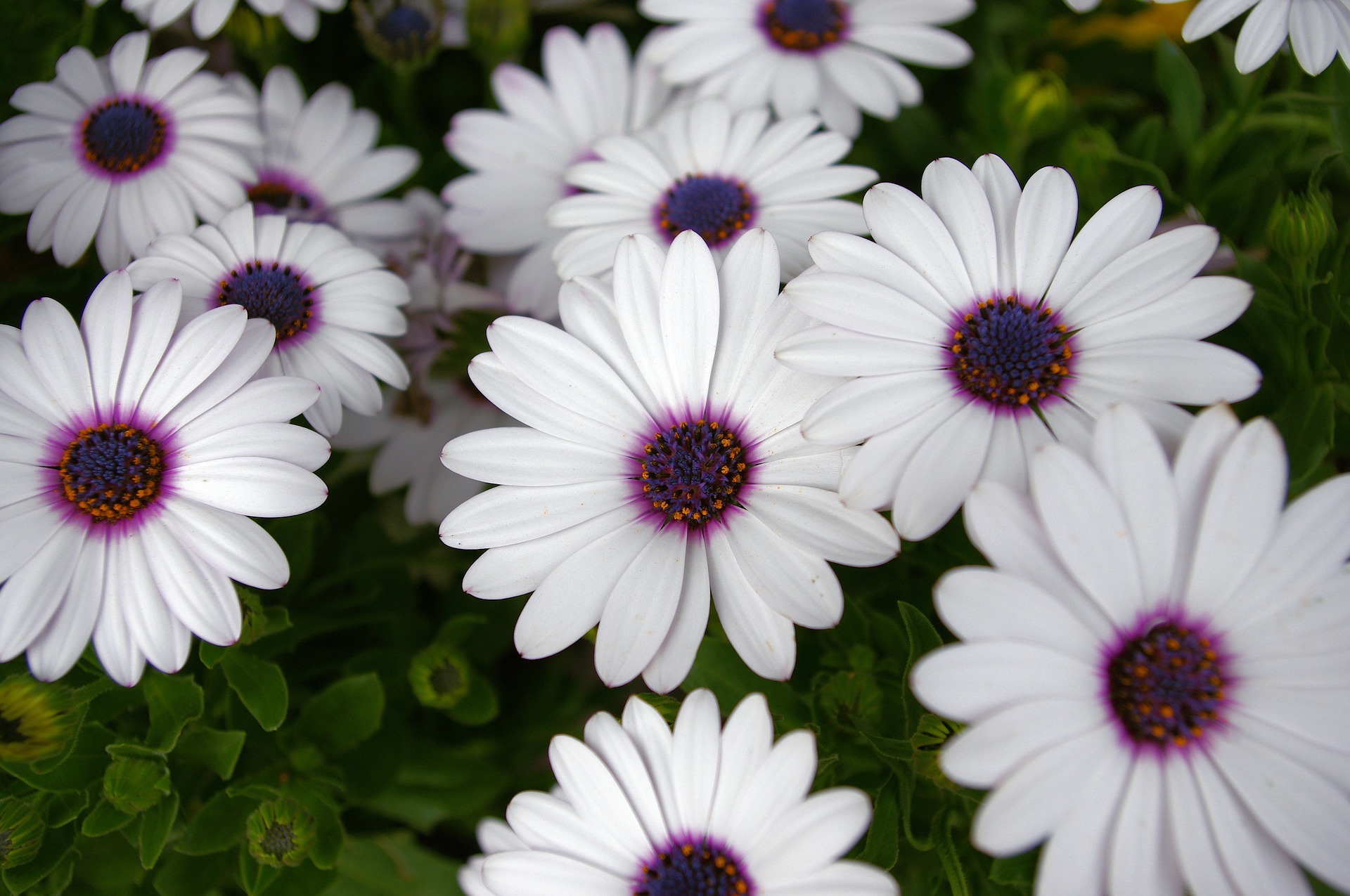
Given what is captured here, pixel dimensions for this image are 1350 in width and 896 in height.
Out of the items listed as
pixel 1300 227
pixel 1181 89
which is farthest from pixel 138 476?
pixel 1181 89

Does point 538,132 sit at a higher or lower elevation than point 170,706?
higher

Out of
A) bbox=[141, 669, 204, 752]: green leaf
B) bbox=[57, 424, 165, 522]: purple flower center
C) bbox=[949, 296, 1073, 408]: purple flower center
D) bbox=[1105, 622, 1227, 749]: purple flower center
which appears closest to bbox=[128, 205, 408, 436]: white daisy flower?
bbox=[57, 424, 165, 522]: purple flower center

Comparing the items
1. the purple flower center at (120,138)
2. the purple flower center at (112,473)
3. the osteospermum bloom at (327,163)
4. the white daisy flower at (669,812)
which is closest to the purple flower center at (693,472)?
the white daisy flower at (669,812)

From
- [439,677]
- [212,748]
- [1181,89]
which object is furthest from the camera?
[1181,89]

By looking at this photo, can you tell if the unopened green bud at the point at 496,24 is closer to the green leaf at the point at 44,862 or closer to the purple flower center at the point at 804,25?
the purple flower center at the point at 804,25

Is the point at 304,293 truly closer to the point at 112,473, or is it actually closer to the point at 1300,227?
the point at 112,473

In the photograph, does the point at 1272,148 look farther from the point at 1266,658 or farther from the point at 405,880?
the point at 405,880

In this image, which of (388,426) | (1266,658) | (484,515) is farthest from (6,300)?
(1266,658)
